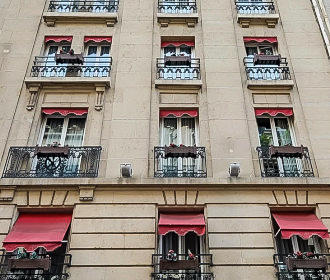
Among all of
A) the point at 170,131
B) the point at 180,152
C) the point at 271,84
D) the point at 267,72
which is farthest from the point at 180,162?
the point at 267,72

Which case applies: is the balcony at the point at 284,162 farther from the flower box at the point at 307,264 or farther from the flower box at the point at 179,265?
the flower box at the point at 179,265

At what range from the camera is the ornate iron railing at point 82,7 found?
15023mm

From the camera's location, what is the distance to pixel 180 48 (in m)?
A: 14.4

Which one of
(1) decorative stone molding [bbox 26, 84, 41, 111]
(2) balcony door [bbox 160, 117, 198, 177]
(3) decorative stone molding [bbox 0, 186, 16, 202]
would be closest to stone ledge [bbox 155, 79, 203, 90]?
(2) balcony door [bbox 160, 117, 198, 177]

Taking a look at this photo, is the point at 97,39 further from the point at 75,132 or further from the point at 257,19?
the point at 257,19

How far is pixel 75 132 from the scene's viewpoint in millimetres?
12039

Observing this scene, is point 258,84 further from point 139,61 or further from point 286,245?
point 286,245

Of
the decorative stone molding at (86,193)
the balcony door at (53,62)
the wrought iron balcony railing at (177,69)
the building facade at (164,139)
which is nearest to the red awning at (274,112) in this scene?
the building facade at (164,139)

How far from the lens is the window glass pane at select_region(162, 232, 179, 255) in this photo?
9.83 m

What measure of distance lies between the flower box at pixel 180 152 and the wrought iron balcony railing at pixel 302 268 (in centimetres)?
344

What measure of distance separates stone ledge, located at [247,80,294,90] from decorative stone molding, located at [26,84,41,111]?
6.69 metres

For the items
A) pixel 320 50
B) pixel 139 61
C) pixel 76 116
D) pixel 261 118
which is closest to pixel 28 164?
pixel 76 116

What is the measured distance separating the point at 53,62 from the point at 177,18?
15.8ft

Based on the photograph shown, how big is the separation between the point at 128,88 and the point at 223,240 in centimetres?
566
